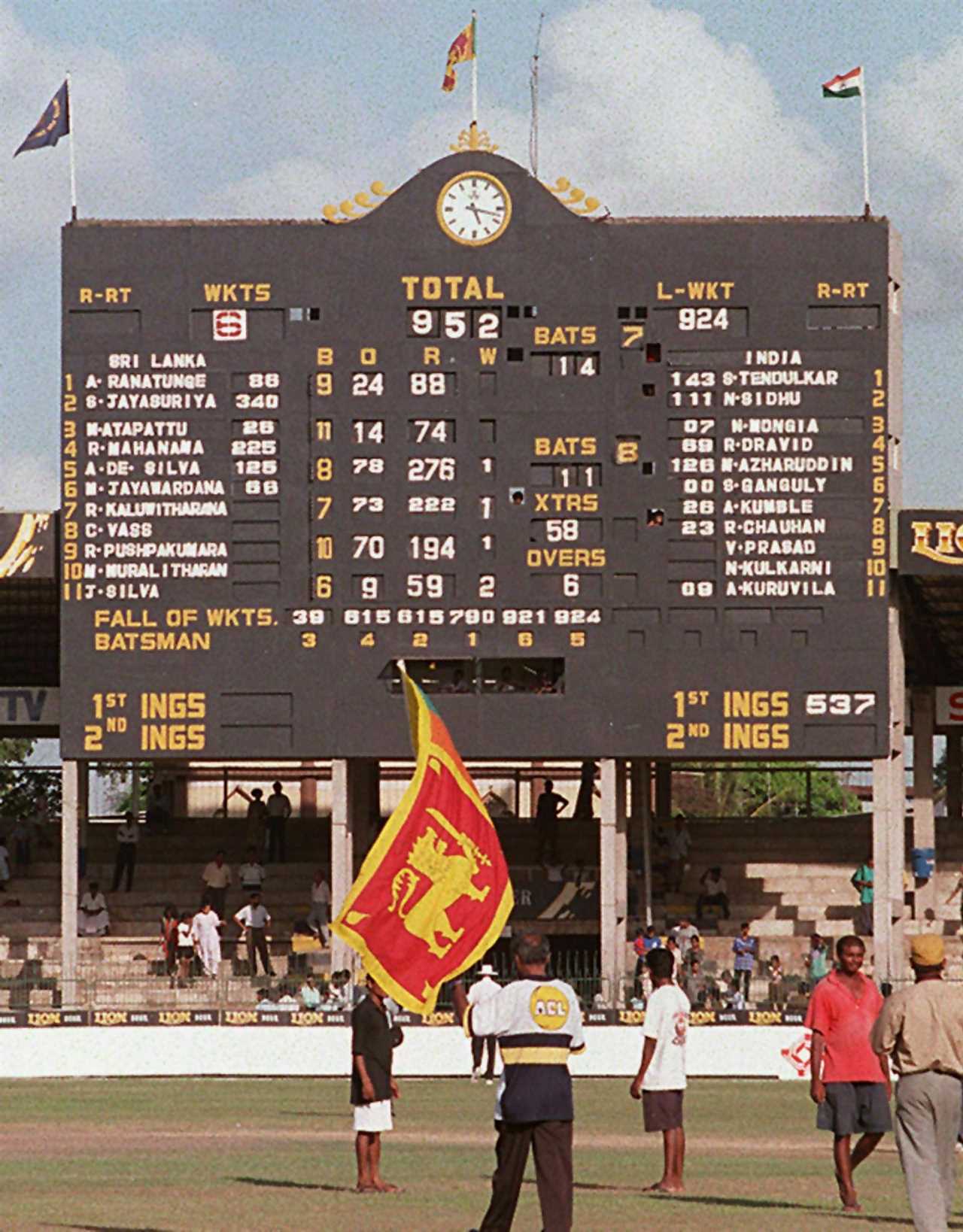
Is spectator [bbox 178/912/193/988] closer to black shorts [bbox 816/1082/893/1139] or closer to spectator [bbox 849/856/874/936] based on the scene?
spectator [bbox 849/856/874/936]

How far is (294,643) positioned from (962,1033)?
3079 cm

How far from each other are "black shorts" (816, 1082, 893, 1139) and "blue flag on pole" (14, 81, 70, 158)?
105ft

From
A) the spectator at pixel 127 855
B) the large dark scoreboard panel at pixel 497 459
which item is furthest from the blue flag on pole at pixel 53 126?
the spectator at pixel 127 855

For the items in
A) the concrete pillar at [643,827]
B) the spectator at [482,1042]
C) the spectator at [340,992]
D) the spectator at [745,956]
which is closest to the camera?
the spectator at [482,1042]

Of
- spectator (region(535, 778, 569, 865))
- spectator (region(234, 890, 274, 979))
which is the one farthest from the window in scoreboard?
spectator (region(535, 778, 569, 865))

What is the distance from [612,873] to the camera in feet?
156

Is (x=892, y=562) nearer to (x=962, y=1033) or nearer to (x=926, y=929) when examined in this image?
(x=926, y=929)

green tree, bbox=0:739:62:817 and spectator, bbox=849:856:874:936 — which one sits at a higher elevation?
green tree, bbox=0:739:62:817

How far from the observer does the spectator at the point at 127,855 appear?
5219 cm

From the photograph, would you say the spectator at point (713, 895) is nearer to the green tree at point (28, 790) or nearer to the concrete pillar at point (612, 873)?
the concrete pillar at point (612, 873)

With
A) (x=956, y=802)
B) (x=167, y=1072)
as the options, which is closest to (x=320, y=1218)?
(x=167, y=1072)

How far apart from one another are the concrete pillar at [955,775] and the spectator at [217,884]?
17786mm

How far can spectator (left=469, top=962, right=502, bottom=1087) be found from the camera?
33750mm

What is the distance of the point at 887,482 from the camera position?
45188mm
